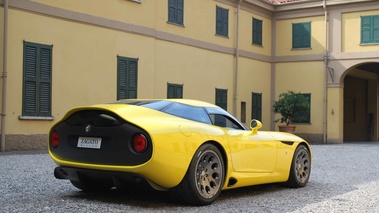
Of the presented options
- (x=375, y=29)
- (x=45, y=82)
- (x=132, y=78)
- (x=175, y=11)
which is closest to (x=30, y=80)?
(x=45, y=82)

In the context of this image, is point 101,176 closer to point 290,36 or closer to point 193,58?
point 193,58

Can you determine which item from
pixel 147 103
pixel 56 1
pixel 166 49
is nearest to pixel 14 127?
pixel 56 1

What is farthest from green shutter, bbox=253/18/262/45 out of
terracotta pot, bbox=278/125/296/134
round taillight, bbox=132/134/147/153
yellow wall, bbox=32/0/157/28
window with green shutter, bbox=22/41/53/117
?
round taillight, bbox=132/134/147/153

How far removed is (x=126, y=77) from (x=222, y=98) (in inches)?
245

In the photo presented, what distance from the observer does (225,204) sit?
19.6 feet

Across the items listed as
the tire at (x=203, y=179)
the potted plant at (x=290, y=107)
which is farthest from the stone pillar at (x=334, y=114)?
the tire at (x=203, y=179)

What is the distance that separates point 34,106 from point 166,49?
631cm

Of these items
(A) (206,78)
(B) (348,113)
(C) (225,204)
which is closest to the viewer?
(C) (225,204)

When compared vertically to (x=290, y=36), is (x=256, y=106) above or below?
below

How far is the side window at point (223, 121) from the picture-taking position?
6469 mm

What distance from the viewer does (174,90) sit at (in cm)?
1984

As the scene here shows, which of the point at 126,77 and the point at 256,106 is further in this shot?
the point at 256,106

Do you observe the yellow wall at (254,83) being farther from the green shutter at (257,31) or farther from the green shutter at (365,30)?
the green shutter at (365,30)

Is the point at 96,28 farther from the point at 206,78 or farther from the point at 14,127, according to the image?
the point at 206,78
